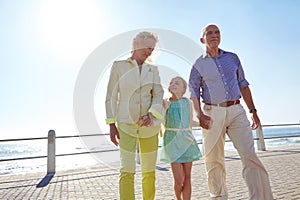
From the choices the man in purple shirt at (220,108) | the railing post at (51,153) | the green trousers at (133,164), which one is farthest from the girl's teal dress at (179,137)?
the railing post at (51,153)

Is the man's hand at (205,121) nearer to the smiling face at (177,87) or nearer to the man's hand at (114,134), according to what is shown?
the smiling face at (177,87)

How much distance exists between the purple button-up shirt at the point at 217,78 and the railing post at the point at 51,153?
5.64 metres

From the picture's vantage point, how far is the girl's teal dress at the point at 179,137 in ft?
9.12

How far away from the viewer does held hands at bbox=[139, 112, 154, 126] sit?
7.34 ft

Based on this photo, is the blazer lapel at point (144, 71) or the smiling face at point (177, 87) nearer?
the blazer lapel at point (144, 71)

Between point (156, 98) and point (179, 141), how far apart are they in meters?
0.69

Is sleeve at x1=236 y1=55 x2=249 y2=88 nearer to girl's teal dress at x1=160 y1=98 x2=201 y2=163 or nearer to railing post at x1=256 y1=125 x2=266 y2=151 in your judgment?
girl's teal dress at x1=160 y1=98 x2=201 y2=163

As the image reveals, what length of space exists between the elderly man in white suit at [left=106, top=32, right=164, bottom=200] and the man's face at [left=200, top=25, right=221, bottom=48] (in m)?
0.68

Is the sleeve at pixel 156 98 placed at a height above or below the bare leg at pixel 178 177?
above

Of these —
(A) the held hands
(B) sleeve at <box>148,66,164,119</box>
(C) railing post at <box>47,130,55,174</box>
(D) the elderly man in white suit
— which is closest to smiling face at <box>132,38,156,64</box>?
(D) the elderly man in white suit

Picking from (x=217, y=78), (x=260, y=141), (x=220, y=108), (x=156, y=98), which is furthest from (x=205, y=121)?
(x=260, y=141)

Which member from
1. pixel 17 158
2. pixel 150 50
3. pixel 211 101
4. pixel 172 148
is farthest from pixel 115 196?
pixel 17 158

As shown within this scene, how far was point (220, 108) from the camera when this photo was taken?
2697mm

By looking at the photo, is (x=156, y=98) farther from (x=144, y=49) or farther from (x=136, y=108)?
(x=144, y=49)
